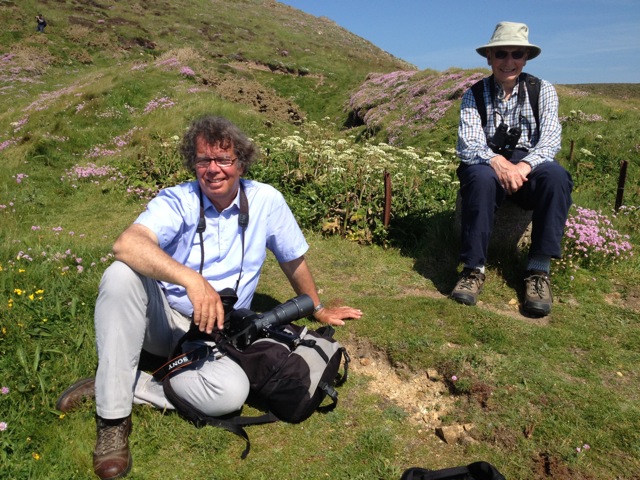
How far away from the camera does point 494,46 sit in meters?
4.71

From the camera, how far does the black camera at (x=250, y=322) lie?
10.4 ft

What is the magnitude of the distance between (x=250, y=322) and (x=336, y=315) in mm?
1512

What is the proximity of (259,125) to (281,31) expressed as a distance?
52160 millimetres

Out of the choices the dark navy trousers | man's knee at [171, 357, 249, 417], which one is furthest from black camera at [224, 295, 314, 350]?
the dark navy trousers

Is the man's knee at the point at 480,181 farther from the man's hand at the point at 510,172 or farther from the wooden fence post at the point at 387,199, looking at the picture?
the wooden fence post at the point at 387,199

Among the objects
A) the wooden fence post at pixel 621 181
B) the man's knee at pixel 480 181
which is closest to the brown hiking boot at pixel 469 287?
the man's knee at pixel 480 181

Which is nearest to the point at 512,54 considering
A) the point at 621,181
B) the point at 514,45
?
the point at 514,45

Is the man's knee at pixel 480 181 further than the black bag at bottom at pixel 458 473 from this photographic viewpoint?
Yes

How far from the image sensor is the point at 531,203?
489 centimetres

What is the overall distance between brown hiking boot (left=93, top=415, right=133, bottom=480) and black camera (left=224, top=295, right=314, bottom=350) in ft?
2.76

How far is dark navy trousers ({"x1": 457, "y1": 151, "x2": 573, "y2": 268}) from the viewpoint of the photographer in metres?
4.57

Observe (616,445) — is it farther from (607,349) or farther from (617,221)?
(617,221)

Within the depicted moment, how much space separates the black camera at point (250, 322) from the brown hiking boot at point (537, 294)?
2561mm

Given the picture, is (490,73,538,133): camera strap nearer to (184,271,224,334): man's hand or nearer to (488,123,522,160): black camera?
(488,123,522,160): black camera
